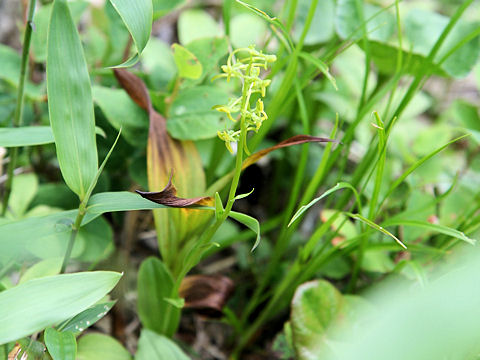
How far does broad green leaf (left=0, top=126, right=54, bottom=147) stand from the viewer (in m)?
0.57

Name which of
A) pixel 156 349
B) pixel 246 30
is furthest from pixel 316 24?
pixel 156 349

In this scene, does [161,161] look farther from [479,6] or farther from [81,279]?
[479,6]

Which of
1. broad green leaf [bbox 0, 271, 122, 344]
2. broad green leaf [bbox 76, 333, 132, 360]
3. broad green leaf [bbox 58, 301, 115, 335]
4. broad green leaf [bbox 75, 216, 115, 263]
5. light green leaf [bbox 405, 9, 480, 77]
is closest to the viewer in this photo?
broad green leaf [bbox 0, 271, 122, 344]

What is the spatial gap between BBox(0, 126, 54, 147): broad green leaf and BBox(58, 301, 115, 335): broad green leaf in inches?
8.8

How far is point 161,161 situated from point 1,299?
1.04 ft

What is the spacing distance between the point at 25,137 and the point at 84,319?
25 centimetres

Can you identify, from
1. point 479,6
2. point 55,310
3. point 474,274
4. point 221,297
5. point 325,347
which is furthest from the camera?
point 479,6

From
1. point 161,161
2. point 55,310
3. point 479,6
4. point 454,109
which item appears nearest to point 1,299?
point 55,310

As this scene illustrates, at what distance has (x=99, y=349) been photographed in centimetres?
66

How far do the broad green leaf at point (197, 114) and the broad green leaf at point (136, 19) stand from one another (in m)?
0.25

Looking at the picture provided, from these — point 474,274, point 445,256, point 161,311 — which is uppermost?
point 474,274

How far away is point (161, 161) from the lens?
2.29 feet

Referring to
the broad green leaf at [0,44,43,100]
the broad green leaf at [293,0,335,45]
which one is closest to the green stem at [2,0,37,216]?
the broad green leaf at [0,44,43,100]

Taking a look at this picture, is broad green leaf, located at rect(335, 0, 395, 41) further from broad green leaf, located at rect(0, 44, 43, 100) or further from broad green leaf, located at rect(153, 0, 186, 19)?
broad green leaf, located at rect(0, 44, 43, 100)
